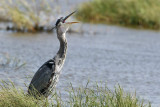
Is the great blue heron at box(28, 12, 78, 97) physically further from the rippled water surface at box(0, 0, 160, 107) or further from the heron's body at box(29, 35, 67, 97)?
the rippled water surface at box(0, 0, 160, 107)

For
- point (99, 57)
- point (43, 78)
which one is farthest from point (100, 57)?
point (43, 78)

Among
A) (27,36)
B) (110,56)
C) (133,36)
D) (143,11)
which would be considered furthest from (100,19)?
(110,56)

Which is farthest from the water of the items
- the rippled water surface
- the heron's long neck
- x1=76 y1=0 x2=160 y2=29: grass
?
x1=76 y1=0 x2=160 y2=29: grass

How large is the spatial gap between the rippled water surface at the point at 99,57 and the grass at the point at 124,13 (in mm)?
2428

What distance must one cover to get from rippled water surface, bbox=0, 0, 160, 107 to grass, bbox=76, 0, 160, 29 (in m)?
2.43

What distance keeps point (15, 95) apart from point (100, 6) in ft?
57.2

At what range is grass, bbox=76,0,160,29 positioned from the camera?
22.0 metres

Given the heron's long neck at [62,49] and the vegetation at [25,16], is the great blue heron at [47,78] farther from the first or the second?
the vegetation at [25,16]

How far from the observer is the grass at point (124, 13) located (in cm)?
2195

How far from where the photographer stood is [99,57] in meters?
13.0

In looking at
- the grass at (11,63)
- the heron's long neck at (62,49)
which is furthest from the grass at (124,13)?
the heron's long neck at (62,49)

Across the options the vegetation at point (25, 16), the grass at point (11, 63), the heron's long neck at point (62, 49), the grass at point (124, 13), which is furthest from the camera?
the grass at point (124, 13)

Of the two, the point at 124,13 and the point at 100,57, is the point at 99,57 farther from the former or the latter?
the point at 124,13

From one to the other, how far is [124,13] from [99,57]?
32.8 ft
